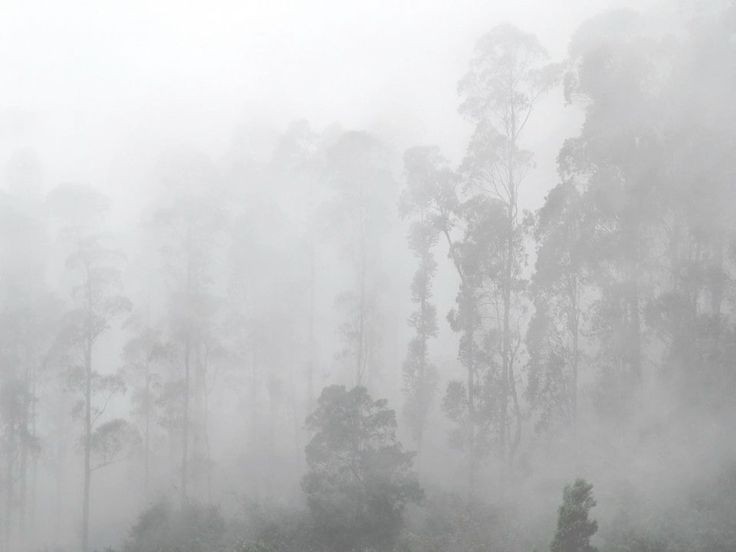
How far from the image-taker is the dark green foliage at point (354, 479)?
18625mm

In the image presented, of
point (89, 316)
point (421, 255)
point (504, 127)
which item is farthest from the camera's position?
point (421, 255)

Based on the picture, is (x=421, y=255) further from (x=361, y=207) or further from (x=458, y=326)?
(x=361, y=207)

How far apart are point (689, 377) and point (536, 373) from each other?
4.82 m

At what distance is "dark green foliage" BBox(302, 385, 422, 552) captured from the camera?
18.6m

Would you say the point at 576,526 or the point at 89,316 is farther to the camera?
the point at 89,316

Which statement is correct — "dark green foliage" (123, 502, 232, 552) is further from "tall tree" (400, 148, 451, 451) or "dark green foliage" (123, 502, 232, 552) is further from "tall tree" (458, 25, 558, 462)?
"tall tree" (458, 25, 558, 462)

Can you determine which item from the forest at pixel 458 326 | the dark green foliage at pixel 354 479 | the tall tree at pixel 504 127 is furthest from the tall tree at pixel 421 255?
the dark green foliage at pixel 354 479

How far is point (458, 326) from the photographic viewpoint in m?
22.9

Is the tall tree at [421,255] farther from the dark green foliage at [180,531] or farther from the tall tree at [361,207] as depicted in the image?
the dark green foliage at [180,531]

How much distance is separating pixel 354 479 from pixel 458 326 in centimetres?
695

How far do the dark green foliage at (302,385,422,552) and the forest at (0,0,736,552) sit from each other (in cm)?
7

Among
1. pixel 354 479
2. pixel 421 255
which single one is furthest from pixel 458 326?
pixel 354 479

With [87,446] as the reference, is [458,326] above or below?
above

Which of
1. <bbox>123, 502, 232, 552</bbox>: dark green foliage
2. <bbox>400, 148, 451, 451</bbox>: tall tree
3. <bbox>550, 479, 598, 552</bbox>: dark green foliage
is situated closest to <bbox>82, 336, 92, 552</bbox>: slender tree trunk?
<bbox>123, 502, 232, 552</bbox>: dark green foliage
